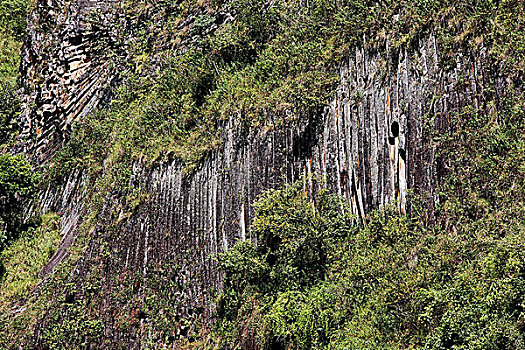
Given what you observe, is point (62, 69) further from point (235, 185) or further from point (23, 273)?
point (235, 185)

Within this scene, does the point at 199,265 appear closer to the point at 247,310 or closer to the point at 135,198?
the point at 247,310

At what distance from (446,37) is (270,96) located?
4166 millimetres

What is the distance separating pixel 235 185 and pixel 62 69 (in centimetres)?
1258

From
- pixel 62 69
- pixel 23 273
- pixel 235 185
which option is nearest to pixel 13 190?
pixel 23 273

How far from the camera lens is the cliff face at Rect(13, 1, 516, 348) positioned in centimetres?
788

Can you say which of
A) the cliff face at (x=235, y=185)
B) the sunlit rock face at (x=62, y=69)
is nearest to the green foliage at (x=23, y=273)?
the cliff face at (x=235, y=185)

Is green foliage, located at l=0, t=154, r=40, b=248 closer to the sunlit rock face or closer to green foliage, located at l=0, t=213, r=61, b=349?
green foliage, located at l=0, t=213, r=61, b=349

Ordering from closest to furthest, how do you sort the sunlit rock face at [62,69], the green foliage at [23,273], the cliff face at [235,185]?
the cliff face at [235,185]
the green foliage at [23,273]
the sunlit rock face at [62,69]

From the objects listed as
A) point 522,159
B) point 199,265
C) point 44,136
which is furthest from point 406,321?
point 44,136

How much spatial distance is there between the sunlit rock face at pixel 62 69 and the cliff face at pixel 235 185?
3818mm

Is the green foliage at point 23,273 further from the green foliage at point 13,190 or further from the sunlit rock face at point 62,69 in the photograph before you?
the sunlit rock face at point 62,69

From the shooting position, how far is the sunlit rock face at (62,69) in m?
20.2

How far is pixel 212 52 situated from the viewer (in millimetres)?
14031

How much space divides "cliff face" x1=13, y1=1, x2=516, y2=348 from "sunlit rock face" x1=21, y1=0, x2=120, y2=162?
12.5 feet
